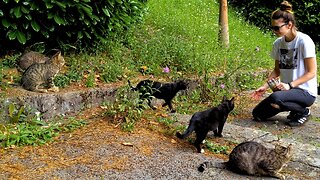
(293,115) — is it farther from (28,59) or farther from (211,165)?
(28,59)

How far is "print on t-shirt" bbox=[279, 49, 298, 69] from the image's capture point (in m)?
5.65

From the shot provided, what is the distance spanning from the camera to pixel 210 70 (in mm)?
7492

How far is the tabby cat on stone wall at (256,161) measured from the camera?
3789mm

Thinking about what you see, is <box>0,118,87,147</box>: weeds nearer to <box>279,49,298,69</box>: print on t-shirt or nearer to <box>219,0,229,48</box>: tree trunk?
<box>279,49,298,69</box>: print on t-shirt

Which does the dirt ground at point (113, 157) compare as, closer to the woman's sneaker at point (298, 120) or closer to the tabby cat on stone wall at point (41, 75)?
the woman's sneaker at point (298, 120)

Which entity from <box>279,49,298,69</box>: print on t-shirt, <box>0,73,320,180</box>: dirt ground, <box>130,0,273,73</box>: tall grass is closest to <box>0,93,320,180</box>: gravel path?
<box>0,73,320,180</box>: dirt ground

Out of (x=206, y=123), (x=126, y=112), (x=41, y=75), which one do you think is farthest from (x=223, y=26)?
(x=206, y=123)

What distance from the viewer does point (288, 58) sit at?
5719 mm

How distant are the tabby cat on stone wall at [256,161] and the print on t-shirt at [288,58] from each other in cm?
210

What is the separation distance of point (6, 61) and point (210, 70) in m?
3.42

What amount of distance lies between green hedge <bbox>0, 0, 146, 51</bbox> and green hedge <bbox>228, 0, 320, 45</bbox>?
7.89m

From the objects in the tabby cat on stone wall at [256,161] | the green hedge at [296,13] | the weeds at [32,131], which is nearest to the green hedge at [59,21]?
the weeds at [32,131]

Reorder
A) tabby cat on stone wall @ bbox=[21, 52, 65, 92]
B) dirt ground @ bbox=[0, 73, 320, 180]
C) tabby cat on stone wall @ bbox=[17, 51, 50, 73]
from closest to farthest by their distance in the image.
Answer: dirt ground @ bbox=[0, 73, 320, 180] → tabby cat on stone wall @ bbox=[21, 52, 65, 92] → tabby cat on stone wall @ bbox=[17, 51, 50, 73]

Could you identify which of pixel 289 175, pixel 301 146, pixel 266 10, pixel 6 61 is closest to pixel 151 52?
pixel 6 61
